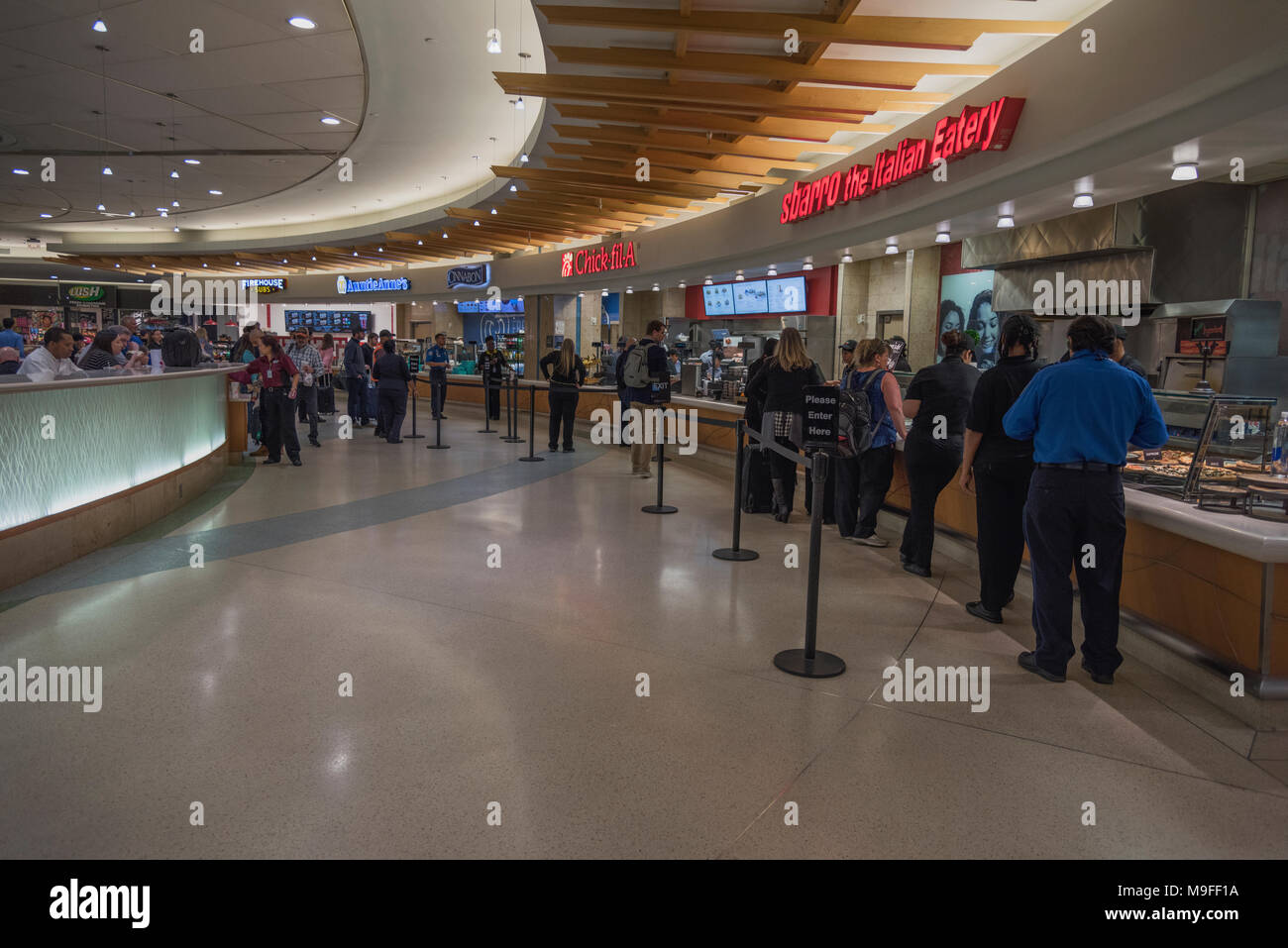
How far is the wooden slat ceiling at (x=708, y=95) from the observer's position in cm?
523

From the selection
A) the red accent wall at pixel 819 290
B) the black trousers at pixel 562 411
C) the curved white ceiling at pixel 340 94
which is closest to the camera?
the curved white ceiling at pixel 340 94

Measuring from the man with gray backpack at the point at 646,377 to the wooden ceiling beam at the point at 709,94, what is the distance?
3036mm

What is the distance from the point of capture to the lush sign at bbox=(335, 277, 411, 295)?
2294cm

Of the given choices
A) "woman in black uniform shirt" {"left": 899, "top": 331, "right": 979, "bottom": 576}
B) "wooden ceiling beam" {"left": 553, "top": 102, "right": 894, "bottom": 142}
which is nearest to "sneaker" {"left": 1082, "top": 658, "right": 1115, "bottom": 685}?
"woman in black uniform shirt" {"left": 899, "top": 331, "right": 979, "bottom": 576}

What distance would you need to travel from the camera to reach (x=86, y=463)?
5.76m

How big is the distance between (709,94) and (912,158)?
1767mm

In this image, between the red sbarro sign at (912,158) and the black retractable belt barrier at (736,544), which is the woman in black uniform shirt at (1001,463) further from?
the red sbarro sign at (912,158)

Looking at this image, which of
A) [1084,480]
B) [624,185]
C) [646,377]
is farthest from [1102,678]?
[624,185]

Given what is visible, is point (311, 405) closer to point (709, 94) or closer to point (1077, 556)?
point (709, 94)

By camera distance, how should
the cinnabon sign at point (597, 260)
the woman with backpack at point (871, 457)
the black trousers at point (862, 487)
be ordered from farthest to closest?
the cinnabon sign at point (597, 260), the black trousers at point (862, 487), the woman with backpack at point (871, 457)

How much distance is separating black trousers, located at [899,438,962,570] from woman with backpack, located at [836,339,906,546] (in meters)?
0.60

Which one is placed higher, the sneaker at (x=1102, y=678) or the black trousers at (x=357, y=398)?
the black trousers at (x=357, y=398)

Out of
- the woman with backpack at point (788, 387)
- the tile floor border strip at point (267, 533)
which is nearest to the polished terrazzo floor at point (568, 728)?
the tile floor border strip at point (267, 533)
